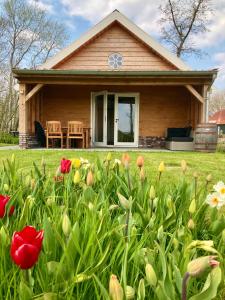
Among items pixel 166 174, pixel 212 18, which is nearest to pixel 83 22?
pixel 212 18

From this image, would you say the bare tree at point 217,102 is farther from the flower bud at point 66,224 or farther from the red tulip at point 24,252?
the red tulip at point 24,252

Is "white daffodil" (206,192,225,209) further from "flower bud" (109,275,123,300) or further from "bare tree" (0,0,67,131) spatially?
Answer: "bare tree" (0,0,67,131)

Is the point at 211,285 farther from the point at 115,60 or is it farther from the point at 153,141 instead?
the point at 115,60

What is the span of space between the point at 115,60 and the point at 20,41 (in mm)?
18964

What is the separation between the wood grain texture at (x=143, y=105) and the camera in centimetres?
1382

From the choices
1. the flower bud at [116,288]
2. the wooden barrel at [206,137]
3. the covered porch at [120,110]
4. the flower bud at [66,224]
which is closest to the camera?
the flower bud at [116,288]

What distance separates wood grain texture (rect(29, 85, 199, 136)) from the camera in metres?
13.8

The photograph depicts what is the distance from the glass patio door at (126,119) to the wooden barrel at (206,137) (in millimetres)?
3290

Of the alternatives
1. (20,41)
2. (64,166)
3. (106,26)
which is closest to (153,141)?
(106,26)

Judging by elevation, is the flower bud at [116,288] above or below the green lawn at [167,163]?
above

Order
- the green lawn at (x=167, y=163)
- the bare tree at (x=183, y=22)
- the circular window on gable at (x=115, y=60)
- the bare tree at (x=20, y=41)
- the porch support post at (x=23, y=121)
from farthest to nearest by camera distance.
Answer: the bare tree at (x=20, y=41)
the bare tree at (x=183, y=22)
the circular window on gable at (x=115, y=60)
the porch support post at (x=23, y=121)
the green lawn at (x=167, y=163)

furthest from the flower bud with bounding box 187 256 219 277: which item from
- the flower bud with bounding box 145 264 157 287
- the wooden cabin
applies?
the wooden cabin

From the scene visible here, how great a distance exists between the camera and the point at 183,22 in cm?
2708

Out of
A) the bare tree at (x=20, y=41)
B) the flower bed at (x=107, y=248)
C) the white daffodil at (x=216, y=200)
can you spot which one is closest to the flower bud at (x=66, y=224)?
the flower bed at (x=107, y=248)
